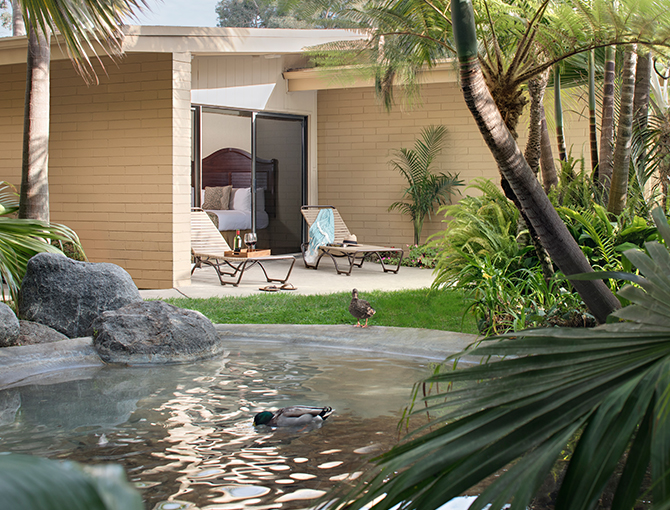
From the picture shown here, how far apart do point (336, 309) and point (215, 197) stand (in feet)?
20.7

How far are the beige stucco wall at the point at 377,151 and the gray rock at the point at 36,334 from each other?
25.4ft

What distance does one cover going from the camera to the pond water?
2529 millimetres

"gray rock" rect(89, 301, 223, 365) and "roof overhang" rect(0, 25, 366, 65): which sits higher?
"roof overhang" rect(0, 25, 366, 65)

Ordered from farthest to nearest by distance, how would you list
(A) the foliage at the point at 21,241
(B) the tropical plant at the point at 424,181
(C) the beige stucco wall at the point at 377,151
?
(C) the beige stucco wall at the point at 377,151 < (B) the tropical plant at the point at 424,181 < (A) the foliage at the point at 21,241

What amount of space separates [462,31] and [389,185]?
1020cm

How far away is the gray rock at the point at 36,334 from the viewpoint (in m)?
4.83

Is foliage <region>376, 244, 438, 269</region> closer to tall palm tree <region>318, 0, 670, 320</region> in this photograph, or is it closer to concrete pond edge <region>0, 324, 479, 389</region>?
concrete pond edge <region>0, 324, 479, 389</region>

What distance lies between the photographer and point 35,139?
6434mm

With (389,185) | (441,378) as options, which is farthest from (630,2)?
(389,185)

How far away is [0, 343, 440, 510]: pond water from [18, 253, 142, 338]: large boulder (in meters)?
0.94

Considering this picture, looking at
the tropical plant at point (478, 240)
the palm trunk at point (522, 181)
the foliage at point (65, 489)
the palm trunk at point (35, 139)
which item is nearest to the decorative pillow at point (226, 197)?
the palm trunk at point (35, 139)

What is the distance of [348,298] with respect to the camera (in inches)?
274

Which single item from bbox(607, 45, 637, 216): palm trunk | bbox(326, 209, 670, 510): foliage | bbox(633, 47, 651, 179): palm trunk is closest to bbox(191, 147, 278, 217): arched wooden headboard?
bbox(633, 47, 651, 179): palm trunk

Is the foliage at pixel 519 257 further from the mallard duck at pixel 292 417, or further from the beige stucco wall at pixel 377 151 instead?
the beige stucco wall at pixel 377 151
